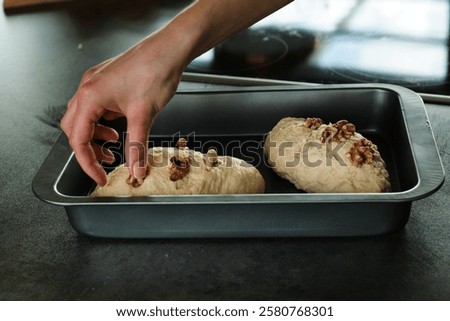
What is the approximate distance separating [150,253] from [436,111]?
82cm

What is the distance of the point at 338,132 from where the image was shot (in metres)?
1.25

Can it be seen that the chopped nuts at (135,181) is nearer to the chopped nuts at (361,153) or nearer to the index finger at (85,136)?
the index finger at (85,136)

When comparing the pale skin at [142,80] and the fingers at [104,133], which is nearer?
the pale skin at [142,80]

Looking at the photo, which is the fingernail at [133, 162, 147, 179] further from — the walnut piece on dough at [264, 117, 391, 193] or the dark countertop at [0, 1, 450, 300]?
the walnut piece on dough at [264, 117, 391, 193]

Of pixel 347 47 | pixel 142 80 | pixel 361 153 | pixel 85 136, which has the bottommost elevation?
pixel 347 47

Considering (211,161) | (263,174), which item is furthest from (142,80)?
(263,174)

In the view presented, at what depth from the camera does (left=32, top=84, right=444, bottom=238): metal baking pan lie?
100 cm

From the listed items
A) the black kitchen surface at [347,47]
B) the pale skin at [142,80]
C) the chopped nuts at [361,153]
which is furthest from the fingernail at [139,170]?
the black kitchen surface at [347,47]

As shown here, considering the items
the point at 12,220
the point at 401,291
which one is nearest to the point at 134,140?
the point at 12,220

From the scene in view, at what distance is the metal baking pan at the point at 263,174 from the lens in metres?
1.00

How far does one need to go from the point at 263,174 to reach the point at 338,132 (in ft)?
0.60

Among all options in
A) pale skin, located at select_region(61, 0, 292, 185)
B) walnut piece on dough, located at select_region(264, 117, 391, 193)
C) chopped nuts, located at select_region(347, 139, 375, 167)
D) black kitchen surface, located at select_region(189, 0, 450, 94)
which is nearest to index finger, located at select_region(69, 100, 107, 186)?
pale skin, located at select_region(61, 0, 292, 185)

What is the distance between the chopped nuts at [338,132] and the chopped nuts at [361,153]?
0.10 feet

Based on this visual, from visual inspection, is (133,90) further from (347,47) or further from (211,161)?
(347,47)
